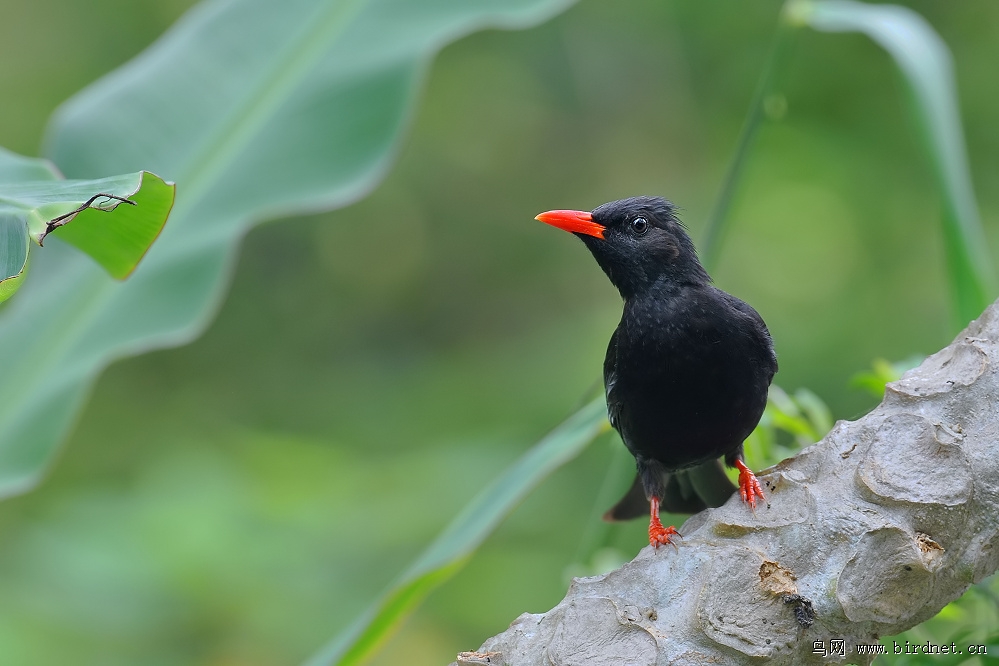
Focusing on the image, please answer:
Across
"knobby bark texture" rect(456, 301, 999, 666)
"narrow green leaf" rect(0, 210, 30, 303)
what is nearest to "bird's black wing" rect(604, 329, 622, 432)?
"knobby bark texture" rect(456, 301, 999, 666)

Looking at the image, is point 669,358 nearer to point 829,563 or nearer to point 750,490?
point 750,490

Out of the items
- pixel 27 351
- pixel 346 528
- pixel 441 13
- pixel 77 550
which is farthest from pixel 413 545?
pixel 441 13

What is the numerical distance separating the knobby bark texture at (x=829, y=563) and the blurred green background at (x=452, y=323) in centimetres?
96

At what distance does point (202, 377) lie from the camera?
748cm

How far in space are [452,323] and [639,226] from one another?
17.9ft

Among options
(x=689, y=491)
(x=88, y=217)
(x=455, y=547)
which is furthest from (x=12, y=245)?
(x=689, y=491)

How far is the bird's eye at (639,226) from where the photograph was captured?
2.78 meters

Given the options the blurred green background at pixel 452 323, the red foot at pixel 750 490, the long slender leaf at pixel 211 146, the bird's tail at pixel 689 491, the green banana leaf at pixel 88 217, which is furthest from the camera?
the blurred green background at pixel 452 323

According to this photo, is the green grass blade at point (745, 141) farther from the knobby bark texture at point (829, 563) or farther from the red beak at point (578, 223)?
the knobby bark texture at point (829, 563)

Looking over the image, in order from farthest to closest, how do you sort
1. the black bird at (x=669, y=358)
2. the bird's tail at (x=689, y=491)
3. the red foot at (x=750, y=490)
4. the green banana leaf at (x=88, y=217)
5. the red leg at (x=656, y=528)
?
the bird's tail at (x=689, y=491), the black bird at (x=669, y=358), the red leg at (x=656, y=528), the red foot at (x=750, y=490), the green banana leaf at (x=88, y=217)

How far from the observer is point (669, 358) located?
2523mm

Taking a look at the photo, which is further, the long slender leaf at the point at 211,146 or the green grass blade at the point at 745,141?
the long slender leaf at the point at 211,146

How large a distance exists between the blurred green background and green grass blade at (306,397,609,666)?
19.7 inches

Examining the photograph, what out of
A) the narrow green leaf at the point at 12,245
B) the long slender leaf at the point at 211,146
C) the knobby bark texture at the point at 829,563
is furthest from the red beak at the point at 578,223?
the narrow green leaf at the point at 12,245
